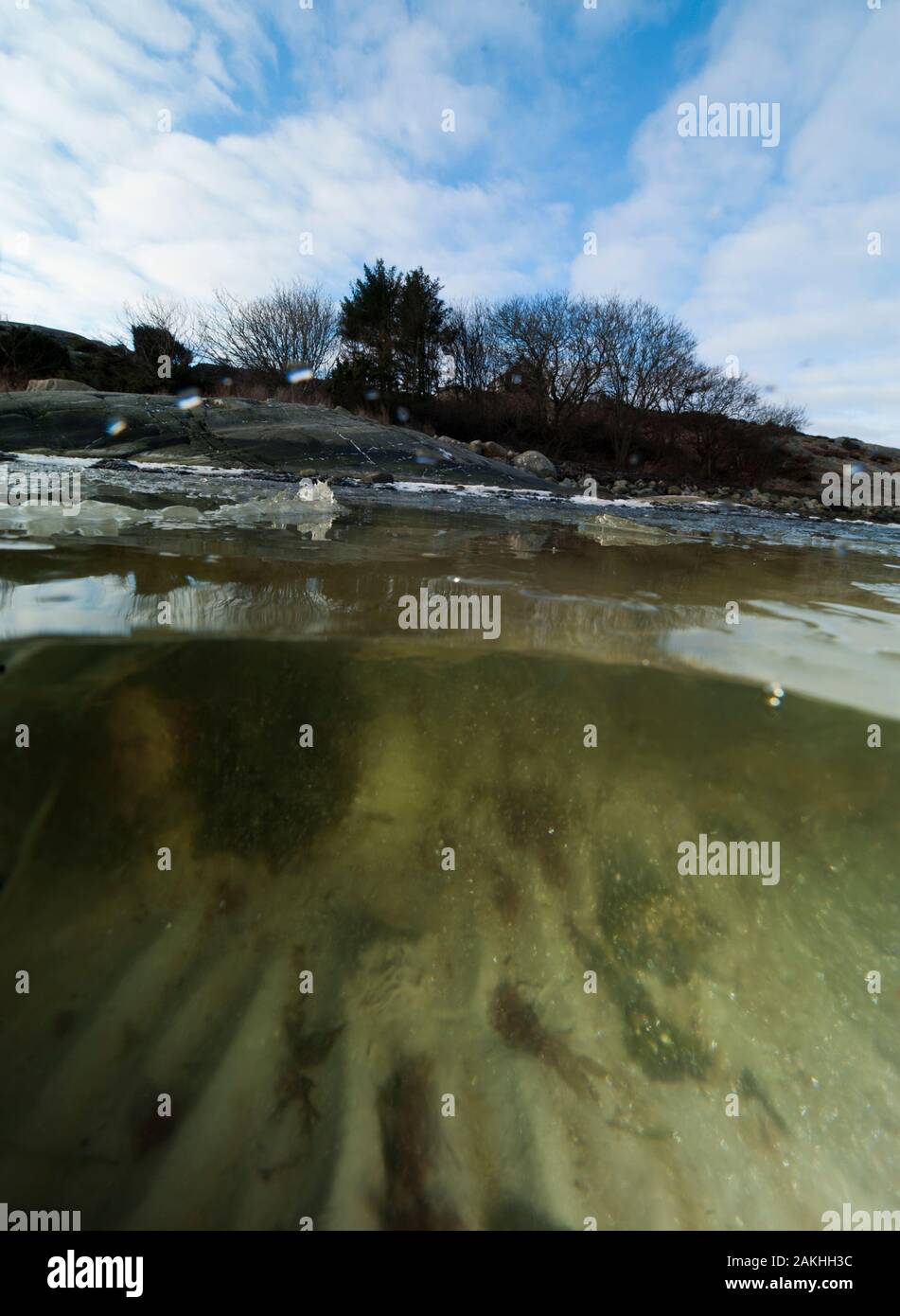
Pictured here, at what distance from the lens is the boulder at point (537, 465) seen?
16281 millimetres

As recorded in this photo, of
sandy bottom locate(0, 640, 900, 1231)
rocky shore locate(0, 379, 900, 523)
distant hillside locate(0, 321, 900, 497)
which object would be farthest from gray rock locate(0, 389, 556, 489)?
sandy bottom locate(0, 640, 900, 1231)

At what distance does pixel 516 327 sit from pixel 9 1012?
83.5ft

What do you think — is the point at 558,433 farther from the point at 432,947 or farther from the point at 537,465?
the point at 432,947

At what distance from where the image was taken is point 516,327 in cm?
2228

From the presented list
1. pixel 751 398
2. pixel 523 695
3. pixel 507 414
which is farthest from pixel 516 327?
pixel 523 695

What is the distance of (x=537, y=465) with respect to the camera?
16641 millimetres

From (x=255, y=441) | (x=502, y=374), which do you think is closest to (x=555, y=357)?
(x=502, y=374)

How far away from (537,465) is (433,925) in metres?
16.7

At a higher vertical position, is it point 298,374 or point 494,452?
point 298,374

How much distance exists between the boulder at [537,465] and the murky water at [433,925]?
15147 mm

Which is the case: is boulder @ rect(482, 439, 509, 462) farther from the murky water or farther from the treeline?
the murky water

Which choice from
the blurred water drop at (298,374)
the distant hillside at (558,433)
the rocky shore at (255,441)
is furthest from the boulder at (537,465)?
the blurred water drop at (298,374)

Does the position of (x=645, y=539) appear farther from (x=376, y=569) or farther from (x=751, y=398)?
(x=751, y=398)

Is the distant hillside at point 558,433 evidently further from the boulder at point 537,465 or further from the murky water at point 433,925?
the murky water at point 433,925
